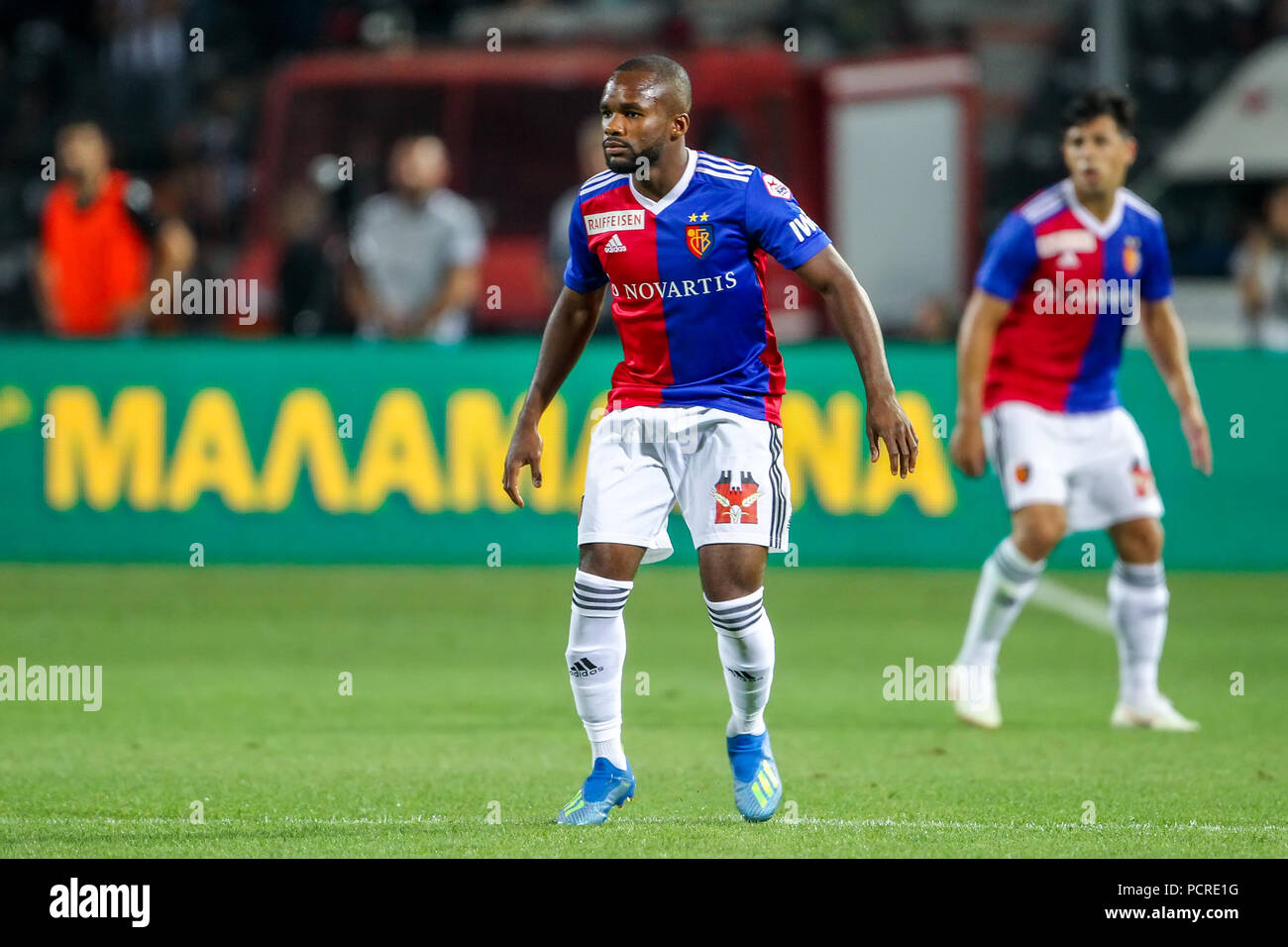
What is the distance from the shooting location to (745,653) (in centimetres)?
686

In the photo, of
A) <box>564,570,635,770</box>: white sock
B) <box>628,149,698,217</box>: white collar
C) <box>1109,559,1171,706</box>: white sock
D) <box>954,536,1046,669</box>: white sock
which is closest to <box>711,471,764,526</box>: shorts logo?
<box>564,570,635,770</box>: white sock

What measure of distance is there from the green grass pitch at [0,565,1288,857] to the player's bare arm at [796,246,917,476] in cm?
112

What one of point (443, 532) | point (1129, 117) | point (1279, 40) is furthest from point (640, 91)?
point (1279, 40)

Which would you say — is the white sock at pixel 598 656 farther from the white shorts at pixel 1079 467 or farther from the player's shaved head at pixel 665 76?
the white shorts at pixel 1079 467

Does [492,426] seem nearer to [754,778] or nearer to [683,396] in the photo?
[683,396]

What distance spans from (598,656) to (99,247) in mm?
9204

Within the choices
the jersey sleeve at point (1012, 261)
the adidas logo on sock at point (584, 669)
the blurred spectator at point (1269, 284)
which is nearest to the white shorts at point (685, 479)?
the adidas logo on sock at point (584, 669)

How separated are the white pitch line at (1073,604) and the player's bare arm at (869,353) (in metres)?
6.04

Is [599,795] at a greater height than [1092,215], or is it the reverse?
[1092,215]

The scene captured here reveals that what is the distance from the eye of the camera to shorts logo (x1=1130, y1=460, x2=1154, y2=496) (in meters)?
9.16

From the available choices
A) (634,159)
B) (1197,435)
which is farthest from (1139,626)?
(634,159)

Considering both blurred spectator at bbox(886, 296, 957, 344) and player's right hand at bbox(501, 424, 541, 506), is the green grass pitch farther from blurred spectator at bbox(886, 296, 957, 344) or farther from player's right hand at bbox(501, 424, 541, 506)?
blurred spectator at bbox(886, 296, 957, 344)

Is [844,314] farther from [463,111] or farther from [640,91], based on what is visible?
[463,111]
